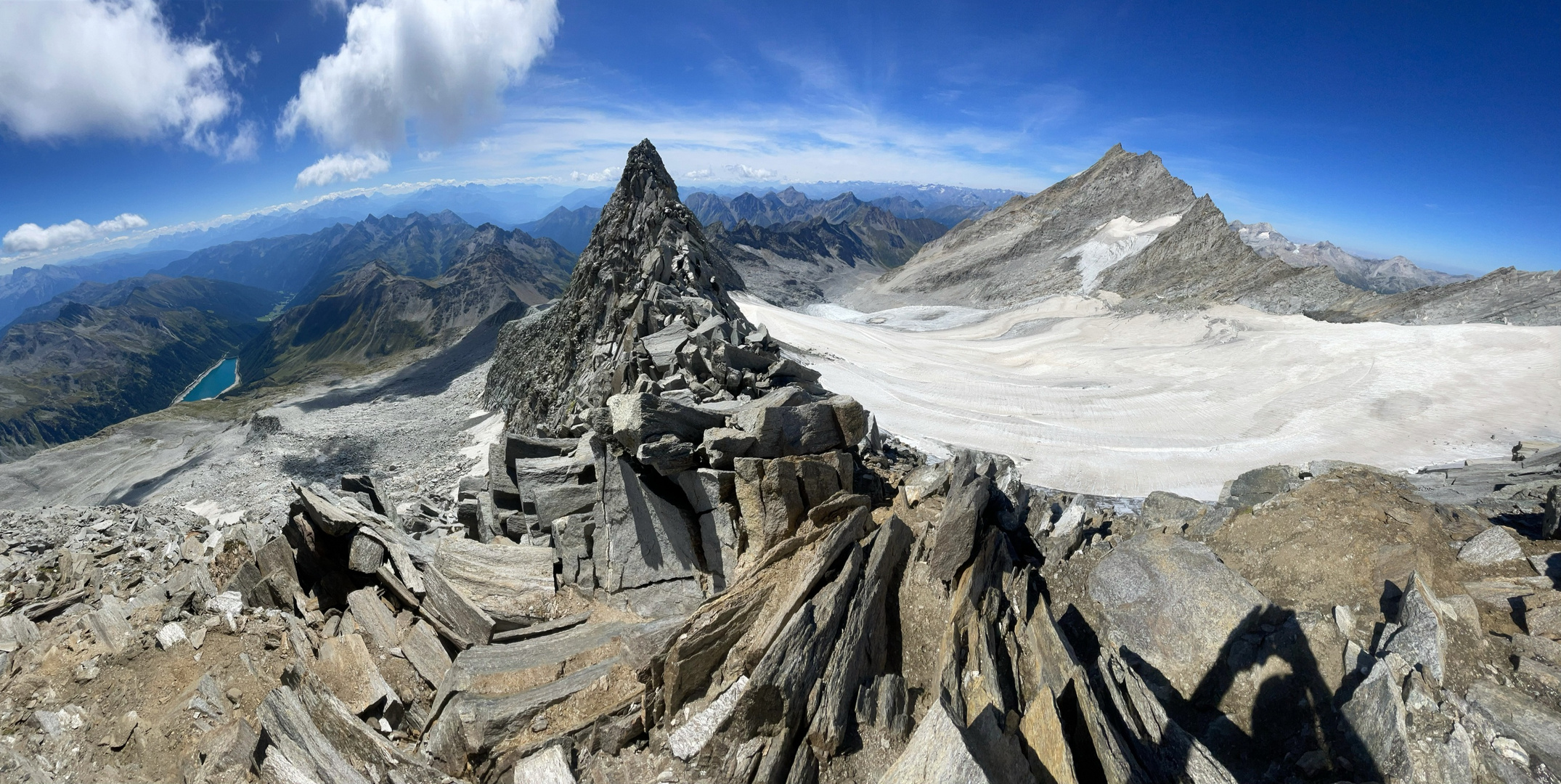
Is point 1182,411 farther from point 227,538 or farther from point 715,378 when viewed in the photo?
point 227,538

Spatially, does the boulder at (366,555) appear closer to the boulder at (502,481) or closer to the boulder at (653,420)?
the boulder at (502,481)

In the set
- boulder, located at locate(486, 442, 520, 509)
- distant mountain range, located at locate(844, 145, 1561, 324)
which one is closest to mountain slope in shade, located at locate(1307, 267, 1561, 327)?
distant mountain range, located at locate(844, 145, 1561, 324)

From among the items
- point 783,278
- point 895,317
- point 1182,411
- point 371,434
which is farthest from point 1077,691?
point 783,278

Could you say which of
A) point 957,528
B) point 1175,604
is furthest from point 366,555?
point 1175,604

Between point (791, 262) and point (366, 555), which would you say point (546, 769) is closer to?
point (366, 555)

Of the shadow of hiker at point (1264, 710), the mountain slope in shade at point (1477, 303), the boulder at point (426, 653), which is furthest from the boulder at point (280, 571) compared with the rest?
the mountain slope in shade at point (1477, 303)

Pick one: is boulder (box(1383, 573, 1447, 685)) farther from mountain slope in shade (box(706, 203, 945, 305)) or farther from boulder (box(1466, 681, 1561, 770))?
mountain slope in shade (box(706, 203, 945, 305))
